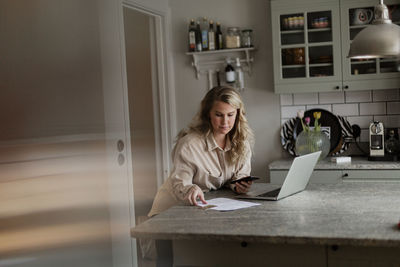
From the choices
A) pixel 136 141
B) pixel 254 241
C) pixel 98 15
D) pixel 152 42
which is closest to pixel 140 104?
pixel 136 141

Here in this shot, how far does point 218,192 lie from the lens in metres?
2.79

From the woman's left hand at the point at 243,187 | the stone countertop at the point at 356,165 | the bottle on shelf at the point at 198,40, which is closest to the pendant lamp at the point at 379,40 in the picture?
the woman's left hand at the point at 243,187

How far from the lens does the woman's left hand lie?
2646 millimetres

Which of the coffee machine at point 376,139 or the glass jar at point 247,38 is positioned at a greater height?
the glass jar at point 247,38

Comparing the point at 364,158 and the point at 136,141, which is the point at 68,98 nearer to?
the point at 136,141

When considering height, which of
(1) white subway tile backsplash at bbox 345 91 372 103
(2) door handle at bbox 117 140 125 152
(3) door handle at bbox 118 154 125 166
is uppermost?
(1) white subway tile backsplash at bbox 345 91 372 103

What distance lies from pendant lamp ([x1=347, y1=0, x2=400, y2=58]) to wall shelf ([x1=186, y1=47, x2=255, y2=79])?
2.28m

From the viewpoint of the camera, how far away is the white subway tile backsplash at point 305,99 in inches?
181

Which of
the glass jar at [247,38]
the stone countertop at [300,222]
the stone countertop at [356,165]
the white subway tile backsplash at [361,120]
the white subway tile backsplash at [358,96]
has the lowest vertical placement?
the stone countertop at [356,165]

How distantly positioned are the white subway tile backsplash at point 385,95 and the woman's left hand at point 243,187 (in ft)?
7.49

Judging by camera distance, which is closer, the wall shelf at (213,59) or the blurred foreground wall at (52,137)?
the blurred foreground wall at (52,137)

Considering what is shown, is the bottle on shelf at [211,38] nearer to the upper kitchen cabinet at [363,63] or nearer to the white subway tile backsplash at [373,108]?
the upper kitchen cabinet at [363,63]

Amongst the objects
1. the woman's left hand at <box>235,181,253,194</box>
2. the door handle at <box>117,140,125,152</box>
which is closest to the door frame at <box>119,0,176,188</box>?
the door handle at <box>117,140,125,152</box>

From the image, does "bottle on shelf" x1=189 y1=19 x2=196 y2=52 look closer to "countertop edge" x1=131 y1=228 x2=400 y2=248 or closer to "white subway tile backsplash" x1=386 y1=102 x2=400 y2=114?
"white subway tile backsplash" x1=386 y1=102 x2=400 y2=114
